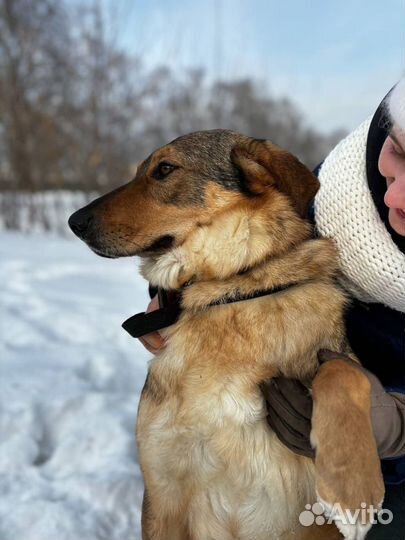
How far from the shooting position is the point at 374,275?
213 centimetres

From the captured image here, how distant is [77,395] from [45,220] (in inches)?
334

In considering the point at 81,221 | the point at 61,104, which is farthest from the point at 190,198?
the point at 61,104

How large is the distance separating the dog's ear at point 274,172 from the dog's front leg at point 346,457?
838mm

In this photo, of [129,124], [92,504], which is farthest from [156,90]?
[92,504]

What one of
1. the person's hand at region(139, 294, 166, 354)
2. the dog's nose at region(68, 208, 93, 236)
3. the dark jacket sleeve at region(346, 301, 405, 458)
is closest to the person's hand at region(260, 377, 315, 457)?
the dark jacket sleeve at region(346, 301, 405, 458)

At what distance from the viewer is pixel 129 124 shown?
1263cm

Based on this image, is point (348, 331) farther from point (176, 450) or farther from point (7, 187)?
point (7, 187)

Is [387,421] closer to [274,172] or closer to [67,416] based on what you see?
[274,172]

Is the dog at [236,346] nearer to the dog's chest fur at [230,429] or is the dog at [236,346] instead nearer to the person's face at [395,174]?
the dog's chest fur at [230,429]

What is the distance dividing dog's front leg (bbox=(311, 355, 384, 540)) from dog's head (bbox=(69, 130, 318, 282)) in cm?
85

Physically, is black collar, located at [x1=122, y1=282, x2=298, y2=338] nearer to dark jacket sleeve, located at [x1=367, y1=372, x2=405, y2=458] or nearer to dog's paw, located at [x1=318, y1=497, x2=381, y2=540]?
dark jacket sleeve, located at [x1=367, y1=372, x2=405, y2=458]

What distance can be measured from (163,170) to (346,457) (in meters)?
1.46

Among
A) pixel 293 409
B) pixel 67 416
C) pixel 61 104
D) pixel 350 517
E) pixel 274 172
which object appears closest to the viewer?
pixel 350 517

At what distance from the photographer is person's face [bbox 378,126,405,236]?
1976mm
